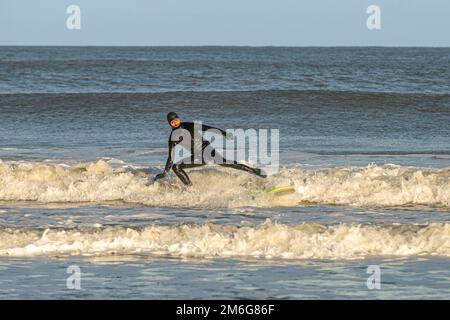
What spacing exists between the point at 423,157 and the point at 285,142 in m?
4.62

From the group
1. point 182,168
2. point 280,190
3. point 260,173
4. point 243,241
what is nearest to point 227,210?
point 280,190

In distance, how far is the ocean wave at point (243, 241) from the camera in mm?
12289

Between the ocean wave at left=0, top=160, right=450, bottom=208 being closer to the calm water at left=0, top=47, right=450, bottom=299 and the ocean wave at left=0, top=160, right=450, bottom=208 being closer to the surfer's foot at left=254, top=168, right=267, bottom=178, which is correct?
the calm water at left=0, top=47, right=450, bottom=299

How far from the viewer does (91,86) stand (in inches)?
1756

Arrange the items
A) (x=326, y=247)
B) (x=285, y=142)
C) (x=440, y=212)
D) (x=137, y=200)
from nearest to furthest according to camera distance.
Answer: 1. (x=326, y=247)
2. (x=440, y=212)
3. (x=137, y=200)
4. (x=285, y=142)

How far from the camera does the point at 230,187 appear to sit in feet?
57.2

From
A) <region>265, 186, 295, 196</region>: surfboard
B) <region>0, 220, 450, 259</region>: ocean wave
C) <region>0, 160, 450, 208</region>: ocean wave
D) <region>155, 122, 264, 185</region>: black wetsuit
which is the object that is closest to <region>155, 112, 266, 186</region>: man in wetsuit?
<region>155, 122, 264, 185</region>: black wetsuit

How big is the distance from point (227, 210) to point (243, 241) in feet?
10.3

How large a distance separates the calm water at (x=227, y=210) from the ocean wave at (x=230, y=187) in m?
0.04

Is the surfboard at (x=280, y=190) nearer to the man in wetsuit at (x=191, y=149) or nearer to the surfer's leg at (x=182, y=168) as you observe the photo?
the man in wetsuit at (x=191, y=149)

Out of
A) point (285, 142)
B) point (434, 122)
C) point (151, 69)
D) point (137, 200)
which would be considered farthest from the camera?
point (151, 69)

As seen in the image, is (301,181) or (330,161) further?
(330,161)

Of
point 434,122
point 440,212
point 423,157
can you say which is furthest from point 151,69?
point 440,212
